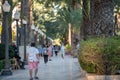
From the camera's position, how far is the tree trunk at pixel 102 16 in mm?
16156

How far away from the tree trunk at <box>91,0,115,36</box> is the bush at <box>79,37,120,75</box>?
2078mm

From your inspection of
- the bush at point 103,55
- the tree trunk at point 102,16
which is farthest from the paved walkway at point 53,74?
the bush at point 103,55

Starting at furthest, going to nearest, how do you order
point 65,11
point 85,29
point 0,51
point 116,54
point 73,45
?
point 65,11 → point 73,45 → point 85,29 → point 0,51 → point 116,54

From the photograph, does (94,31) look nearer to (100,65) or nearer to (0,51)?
(100,65)

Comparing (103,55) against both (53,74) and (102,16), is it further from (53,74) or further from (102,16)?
(53,74)

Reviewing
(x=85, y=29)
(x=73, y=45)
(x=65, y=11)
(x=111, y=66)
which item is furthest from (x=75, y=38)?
(x=111, y=66)

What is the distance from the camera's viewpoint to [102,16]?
16.3 m

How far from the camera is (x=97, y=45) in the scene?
1391 cm

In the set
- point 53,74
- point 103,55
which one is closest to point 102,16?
point 103,55

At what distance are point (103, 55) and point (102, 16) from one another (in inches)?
112

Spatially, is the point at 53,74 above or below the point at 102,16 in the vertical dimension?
below

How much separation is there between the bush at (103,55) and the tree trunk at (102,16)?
81.8 inches

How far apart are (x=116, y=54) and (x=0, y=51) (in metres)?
12.1

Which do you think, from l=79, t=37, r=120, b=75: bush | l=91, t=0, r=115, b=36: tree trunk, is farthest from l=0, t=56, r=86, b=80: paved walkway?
l=79, t=37, r=120, b=75: bush
